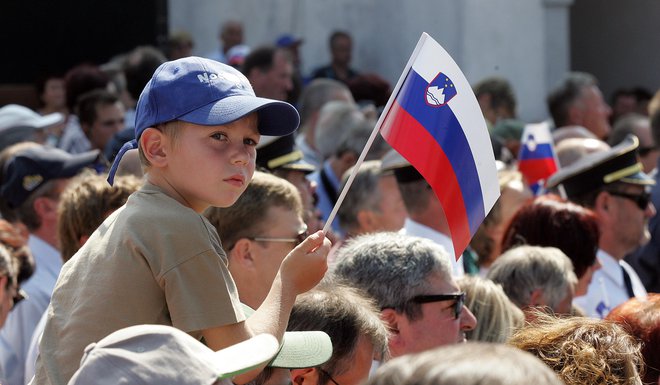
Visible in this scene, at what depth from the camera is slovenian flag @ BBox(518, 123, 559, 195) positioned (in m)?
7.41

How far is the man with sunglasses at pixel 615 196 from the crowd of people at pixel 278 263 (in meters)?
0.01

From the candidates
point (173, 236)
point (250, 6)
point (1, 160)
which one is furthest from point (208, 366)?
point (250, 6)

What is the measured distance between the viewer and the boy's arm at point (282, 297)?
8.61 ft

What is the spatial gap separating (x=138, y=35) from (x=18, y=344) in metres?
9.33

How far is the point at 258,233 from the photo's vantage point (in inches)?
162

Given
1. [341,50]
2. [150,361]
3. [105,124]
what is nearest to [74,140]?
[105,124]

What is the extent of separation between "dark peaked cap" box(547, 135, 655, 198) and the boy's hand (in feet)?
12.9

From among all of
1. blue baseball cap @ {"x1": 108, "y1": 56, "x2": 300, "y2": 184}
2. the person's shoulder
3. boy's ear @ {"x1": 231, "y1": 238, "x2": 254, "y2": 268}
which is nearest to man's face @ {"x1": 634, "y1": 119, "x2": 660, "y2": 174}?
the person's shoulder

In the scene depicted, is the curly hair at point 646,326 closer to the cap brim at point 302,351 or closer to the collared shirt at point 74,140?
the cap brim at point 302,351

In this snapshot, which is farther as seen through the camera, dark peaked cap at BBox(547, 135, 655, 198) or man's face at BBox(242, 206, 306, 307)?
dark peaked cap at BBox(547, 135, 655, 198)

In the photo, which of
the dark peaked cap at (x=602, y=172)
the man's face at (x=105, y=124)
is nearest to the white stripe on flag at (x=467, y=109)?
the dark peaked cap at (x=602, y=172)

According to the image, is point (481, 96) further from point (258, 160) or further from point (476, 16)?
point (258, 160)

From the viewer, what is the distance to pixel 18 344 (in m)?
4.84

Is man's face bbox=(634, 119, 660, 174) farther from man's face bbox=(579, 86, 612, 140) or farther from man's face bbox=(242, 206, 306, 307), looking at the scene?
man's face bbox=(242, 206, 306, 307)
